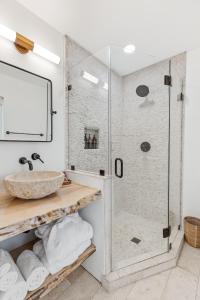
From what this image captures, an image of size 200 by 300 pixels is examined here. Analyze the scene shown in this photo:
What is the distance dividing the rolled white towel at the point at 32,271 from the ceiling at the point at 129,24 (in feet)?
6.29

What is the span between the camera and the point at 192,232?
1816 mm

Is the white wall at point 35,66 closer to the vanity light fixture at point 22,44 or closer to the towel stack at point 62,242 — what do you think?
the vanity light fixture at point 22,44

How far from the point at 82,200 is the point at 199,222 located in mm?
1656

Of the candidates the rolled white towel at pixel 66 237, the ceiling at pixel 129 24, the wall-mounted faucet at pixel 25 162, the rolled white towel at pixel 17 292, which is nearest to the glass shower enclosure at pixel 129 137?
the ceiling at pixel 129 24

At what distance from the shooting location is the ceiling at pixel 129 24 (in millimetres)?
1400

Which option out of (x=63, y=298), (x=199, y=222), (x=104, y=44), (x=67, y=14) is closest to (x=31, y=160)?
(x=63, y=298)

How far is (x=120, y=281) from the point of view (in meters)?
1.29

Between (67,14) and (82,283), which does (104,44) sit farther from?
(82,283)

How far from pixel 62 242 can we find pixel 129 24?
2.06 m

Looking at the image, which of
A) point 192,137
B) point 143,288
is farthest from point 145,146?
point 143,288

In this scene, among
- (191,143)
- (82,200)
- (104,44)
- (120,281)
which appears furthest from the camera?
(191,143)

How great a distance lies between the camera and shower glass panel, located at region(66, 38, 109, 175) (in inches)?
66.0

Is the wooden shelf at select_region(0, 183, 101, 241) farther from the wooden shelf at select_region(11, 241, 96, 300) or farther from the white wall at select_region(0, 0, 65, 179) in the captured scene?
the wooden shelf at select_region(11, 241, 96, 300)

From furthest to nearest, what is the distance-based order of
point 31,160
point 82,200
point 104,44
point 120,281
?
point 104,44 → point 31,160 → point 120,281 → point 82,200
